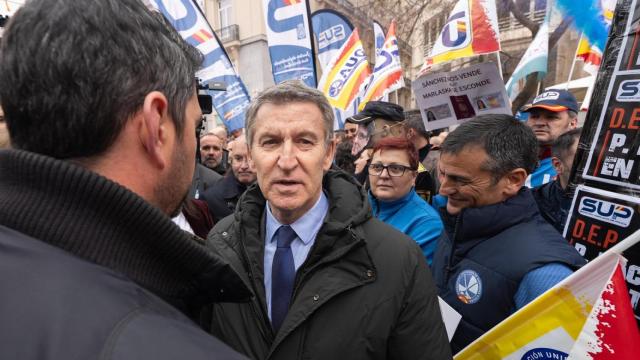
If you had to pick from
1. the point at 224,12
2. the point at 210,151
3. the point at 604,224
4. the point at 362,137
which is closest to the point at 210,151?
the point at 210,151

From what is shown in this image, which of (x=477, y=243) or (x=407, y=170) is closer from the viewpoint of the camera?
(x=477, y=243)

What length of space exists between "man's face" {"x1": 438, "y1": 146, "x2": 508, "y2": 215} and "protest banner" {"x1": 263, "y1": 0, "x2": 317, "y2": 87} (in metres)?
3.34

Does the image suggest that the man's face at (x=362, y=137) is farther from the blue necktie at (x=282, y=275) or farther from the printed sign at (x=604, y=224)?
the blue necktie at (x=282, y=275)

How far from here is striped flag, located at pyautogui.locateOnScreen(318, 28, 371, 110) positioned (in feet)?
18.9

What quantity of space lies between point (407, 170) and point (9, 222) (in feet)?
7.38

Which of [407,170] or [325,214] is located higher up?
[325,214]

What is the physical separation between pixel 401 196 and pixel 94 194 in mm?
2122

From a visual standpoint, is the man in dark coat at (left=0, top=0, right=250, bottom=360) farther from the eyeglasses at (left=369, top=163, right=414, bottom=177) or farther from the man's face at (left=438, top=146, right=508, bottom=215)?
the eyeglasses at (left=369, top=163, right=414, bottom=177)

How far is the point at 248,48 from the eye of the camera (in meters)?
21.7

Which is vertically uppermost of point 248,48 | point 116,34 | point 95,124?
point 116,34

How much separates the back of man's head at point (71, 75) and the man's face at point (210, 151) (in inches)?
189

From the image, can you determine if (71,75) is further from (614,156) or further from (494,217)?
(614,156)

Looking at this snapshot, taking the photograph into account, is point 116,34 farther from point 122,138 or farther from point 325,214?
point 325,214

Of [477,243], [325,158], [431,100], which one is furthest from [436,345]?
[431,100]
